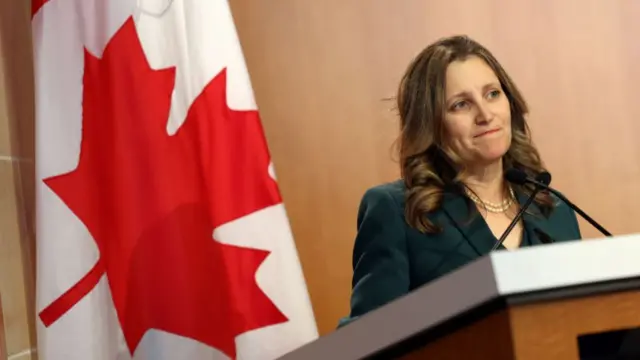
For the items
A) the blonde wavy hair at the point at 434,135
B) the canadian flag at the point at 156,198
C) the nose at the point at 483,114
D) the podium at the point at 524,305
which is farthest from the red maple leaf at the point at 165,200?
the podium at the point at 524,305

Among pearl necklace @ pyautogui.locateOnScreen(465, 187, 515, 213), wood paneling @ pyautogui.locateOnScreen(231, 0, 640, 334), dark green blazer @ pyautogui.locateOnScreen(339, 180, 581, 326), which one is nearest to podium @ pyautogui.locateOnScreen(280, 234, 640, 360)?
dark green blazer @ pyautogui.locateOnScreen(339, 180, 581, 326)

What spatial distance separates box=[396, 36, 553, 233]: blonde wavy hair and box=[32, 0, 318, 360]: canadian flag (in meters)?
0.27

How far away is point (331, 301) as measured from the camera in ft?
5.87

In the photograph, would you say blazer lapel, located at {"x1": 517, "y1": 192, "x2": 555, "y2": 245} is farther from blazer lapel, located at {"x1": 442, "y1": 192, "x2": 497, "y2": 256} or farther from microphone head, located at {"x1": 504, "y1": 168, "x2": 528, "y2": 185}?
microphone head, located at {"x1": 504, "y1": 168, "x2": 528, "y2": 185}

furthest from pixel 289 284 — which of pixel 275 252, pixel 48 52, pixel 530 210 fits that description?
pixel 48 52

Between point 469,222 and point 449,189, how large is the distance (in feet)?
0.27

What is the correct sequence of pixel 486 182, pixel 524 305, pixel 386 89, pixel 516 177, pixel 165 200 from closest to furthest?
pixel 524 305
pixel 516 177
pixel 165 200
pixel 486 182
pixel 386 89

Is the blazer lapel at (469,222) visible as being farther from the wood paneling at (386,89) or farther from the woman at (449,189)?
the wood paneling at (386,89)

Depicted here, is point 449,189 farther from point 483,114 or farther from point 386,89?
point 386,89

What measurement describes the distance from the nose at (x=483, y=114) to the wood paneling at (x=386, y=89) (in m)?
0.49

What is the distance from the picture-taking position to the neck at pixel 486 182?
1.38 m

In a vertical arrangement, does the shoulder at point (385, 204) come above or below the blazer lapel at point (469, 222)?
above

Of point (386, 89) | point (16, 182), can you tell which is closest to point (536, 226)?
point (386, 89)

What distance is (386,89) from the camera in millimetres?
1826
